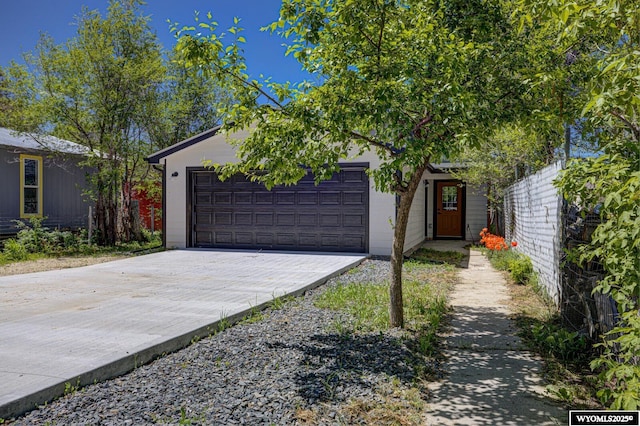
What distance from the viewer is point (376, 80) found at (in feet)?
13.2

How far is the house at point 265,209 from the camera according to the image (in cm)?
1150

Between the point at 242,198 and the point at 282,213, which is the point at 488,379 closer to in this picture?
the point at 282,213

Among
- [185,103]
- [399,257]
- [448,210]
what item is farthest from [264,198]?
[399,257]

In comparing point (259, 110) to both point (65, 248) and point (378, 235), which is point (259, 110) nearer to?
point (378, 235)

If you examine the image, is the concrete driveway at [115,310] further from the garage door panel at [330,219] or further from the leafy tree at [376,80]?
the leafy tree at [376,80]

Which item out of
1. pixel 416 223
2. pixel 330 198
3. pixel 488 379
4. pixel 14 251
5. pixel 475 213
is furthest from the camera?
pixel 475 213

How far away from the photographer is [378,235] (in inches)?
449

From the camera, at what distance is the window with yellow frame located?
13344mm

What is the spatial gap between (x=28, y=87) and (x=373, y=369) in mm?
12849

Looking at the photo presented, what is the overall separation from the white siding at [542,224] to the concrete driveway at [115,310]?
3.33m

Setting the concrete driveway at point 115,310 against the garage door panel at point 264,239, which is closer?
the concrete driveway at point 115,310

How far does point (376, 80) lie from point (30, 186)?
13.0 m

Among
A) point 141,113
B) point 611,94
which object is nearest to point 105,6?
point 141,113

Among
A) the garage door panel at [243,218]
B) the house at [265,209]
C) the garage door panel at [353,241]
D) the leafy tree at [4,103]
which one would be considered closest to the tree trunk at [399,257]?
the house at [265,209]
